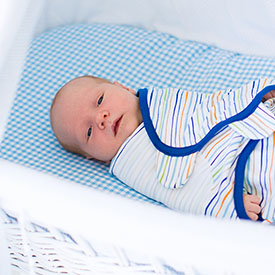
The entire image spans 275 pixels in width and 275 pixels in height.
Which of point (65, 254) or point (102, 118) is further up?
point (102, 118)

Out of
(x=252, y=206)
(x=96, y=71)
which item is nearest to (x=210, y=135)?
(x=252, y=206)

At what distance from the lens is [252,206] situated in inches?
35.8

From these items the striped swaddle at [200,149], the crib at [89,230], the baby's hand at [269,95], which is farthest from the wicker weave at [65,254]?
the baby's hand at [269,95]

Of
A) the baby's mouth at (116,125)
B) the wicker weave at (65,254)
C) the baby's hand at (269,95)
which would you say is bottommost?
the wicker weave at (65,254)

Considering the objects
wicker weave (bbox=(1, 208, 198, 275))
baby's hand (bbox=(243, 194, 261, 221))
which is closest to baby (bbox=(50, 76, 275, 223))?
baby's hand (bbox=(243, 194, 261, 221))

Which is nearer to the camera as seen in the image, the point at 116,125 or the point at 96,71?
the point at 116,125

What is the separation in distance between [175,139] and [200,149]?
0.20 feet

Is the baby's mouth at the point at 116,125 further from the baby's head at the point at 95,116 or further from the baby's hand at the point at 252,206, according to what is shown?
the baby's hand at the point at 252,206


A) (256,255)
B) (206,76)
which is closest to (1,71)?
(256,255)

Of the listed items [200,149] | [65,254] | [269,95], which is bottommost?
[65,254]

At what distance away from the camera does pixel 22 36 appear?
2.19 ft

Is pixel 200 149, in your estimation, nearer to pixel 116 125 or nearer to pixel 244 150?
pixel 244 150

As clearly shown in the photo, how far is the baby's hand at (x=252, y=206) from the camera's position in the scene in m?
0.91

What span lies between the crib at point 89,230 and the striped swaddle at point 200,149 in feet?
0.97
